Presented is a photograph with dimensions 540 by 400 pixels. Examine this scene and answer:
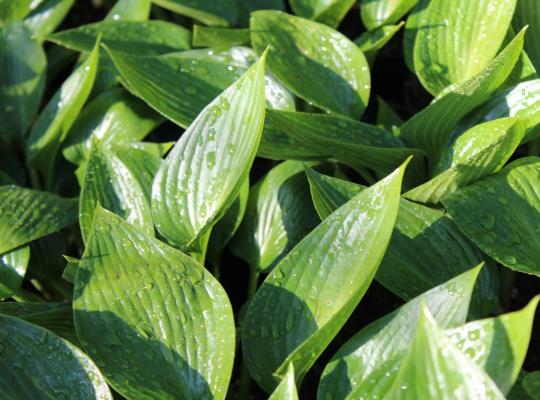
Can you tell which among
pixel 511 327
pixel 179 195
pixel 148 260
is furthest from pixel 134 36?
pixel 511 327

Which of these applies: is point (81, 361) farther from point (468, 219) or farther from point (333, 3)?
point (333, 3)

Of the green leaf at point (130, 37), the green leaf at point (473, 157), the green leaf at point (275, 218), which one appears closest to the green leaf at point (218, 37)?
the green leaf at point (130, 37)

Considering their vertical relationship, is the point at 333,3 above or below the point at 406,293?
above

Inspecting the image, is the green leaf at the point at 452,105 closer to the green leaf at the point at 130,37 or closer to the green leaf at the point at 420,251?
the green leaf at the point at 420,251

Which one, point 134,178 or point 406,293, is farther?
point 134,178

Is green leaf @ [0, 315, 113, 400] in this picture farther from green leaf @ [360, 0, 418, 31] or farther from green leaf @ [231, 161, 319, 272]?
green leaf @ [360, 0, 418, 31]
